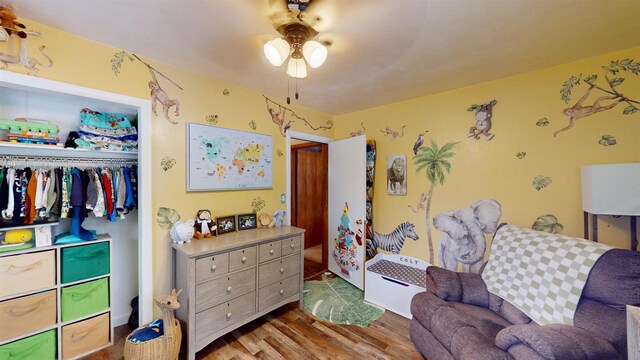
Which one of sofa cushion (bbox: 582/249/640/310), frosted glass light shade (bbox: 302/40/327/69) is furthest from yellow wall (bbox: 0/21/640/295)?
frosted glass light shade (bbox: 302/40/327/69)

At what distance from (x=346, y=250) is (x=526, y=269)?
1.93m

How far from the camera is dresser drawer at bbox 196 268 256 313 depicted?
1806 mm

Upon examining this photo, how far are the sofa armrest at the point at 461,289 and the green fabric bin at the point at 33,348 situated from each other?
277 centimetres

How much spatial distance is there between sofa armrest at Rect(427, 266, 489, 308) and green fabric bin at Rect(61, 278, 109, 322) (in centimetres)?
258

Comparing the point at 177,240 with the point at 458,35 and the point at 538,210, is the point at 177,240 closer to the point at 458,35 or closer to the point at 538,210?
the point at 458,35

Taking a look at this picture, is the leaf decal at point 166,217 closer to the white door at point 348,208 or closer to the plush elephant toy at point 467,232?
the white door at point 348,208

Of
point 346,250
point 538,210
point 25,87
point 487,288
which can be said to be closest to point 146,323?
point 25,87

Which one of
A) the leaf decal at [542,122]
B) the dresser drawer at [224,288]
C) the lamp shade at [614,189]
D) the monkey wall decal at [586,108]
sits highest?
the monkey wall decal at [586,108]

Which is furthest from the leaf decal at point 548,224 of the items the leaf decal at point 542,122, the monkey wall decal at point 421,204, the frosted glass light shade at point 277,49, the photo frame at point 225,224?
the photo frame at point 225,224

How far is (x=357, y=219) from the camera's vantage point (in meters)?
3.01

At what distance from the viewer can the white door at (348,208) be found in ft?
9.70

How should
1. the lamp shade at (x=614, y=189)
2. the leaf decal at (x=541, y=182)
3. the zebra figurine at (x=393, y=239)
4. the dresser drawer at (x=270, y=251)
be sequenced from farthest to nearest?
the zebra figurine at (x=393, y=239)
the dresser drawer at (x=270, y=251)
the leaf decal at (x=541, y=182)
the lamp shade at (x=614, y=189)

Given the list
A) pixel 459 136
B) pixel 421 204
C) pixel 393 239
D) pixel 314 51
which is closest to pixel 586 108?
pixel 459 136

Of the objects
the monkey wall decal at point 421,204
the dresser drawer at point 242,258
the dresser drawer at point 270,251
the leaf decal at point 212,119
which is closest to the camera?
the dresser drawer at point 242,258
